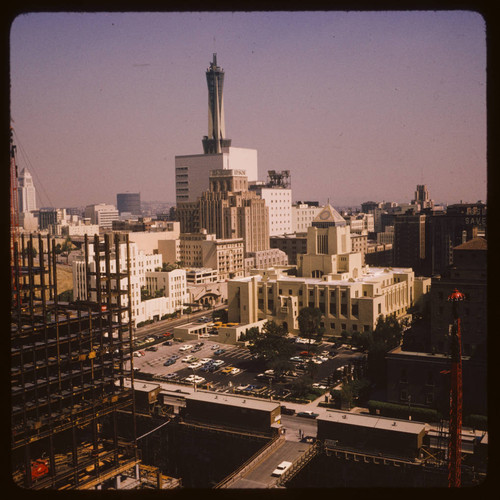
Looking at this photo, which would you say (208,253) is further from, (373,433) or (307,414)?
(373,433)

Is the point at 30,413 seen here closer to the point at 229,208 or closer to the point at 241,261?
the point at 241,261

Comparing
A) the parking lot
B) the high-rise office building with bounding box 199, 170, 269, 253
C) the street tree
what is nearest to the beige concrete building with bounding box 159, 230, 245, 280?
the high-rise office building with bounding box 199, 170, 269, 253

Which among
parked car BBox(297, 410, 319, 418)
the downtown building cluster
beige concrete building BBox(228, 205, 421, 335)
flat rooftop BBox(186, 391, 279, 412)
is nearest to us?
the downtown building cluster

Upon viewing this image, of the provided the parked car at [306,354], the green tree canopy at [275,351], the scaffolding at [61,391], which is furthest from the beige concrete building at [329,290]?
the scaffolding at [61,391]

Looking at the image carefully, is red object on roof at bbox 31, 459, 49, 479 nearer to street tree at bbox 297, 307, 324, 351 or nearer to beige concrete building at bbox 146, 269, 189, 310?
street tree at bbox 297, 307, 324, 351

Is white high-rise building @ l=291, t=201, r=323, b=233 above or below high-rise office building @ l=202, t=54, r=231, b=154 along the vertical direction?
below

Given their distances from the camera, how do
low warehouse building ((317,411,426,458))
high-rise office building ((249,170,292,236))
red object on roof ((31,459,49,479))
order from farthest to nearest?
high-rise office building ((249,170,292,236)) < low warehouse building ((317,411,426,458)) < red object on roof ((31,459,49,479))

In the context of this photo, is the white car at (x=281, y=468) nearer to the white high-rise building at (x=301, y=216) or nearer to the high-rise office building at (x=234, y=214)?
the high-rise office building at (x=234, y=214)
